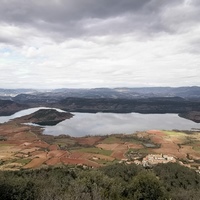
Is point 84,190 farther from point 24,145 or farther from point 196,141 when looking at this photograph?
point 196,141

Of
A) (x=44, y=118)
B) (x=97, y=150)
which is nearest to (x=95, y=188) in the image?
(x=97, y=150)

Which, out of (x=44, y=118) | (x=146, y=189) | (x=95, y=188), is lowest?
(x=44, y=118)

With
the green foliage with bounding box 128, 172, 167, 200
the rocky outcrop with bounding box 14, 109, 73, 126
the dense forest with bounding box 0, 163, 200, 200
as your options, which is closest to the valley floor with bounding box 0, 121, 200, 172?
the dense forest with bounding box 0, 163, 200, 200

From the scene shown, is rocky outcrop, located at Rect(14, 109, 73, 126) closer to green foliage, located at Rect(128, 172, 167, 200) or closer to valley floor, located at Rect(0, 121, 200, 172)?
valley floor, located at Rect(0, 121, 200, 172)

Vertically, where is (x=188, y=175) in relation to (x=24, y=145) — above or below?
above

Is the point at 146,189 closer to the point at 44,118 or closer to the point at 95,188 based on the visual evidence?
the point at 95,188

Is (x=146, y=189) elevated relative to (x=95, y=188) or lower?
lower

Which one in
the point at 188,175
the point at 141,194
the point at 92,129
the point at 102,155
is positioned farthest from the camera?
the point at 92,129

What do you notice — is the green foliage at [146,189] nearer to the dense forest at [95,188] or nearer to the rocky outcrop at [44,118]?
the dense forest at [95,188]

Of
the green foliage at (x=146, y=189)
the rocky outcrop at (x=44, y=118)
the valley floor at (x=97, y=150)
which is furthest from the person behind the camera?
the rocky outcrop at (x=44, y=118)

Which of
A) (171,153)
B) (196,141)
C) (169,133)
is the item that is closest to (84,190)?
(171,153)

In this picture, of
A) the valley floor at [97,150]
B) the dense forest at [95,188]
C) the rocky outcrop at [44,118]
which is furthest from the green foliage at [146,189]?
the rocky outcrop at [44,118]
